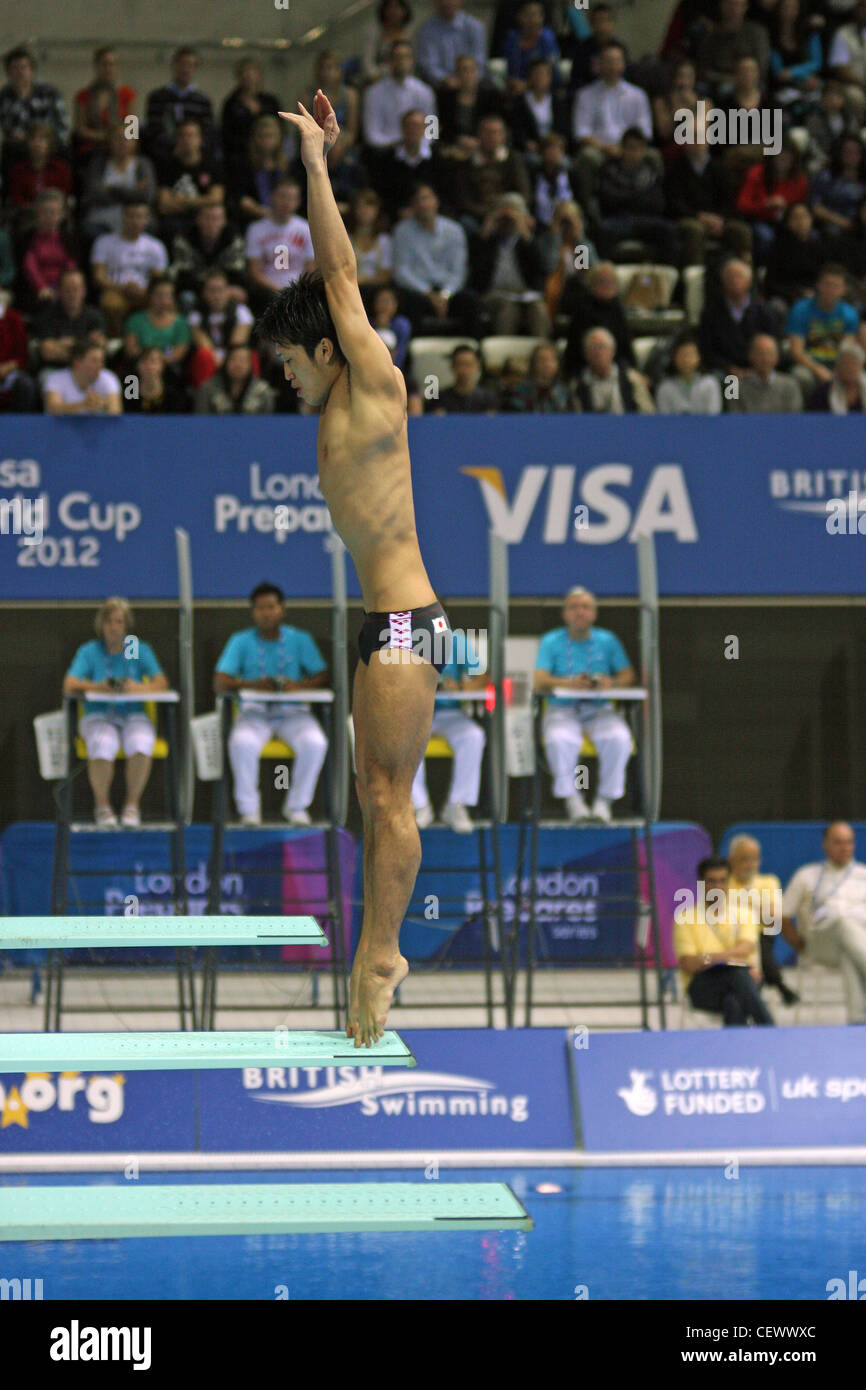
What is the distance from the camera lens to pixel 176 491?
31.5ft

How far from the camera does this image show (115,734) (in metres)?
9.23

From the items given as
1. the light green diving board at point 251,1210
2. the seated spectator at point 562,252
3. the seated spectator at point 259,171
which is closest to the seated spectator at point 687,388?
the seated spectator at point 562,252

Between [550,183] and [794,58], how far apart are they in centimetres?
291

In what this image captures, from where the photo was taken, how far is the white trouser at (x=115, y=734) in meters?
9.16

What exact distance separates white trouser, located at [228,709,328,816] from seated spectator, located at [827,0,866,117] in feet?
24.1

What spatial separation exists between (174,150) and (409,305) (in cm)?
220

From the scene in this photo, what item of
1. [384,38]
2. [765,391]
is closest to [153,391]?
[765,391]

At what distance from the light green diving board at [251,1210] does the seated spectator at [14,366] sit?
676 cm

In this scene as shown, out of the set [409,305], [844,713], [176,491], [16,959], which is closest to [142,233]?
[409,305]

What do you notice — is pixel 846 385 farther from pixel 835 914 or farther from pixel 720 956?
pixel 720 956

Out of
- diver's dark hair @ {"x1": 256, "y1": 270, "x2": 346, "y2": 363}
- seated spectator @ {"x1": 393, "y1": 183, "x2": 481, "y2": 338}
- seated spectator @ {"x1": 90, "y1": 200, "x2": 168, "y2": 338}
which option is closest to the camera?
diver's dark hair @ {"x1": 256, "y1": 270, "x2": 346, "y2": 363}

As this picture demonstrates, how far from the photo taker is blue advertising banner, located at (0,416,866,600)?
31.4ft

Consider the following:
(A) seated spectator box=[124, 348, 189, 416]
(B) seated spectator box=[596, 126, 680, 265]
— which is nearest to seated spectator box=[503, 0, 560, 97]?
(B) seated spectator box=[596, 126, 680, 265]

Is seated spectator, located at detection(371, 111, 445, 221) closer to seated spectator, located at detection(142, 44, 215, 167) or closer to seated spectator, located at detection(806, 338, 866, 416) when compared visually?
seated spectator, located at detection(142, 44, 215, 167)
